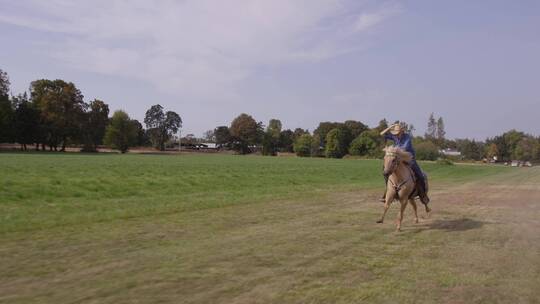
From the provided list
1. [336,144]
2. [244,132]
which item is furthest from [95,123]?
[336,144]

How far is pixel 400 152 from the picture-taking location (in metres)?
12.5

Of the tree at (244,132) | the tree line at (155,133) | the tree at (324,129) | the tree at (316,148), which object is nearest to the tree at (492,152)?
the tree line at (155,133)

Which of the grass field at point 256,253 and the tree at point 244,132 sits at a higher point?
the tree at point 244,132

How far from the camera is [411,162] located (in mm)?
13398

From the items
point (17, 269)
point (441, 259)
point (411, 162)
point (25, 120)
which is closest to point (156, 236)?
point (17, 269)

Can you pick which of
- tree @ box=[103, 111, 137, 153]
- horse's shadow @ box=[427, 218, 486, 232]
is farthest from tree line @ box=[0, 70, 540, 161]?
horse's shadow @ box=[427, 218, 486, 232]

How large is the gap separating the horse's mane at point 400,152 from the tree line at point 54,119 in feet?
312

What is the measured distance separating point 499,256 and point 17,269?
9.06 m

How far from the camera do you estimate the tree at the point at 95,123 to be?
370ft

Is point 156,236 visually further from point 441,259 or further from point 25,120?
point 25,120

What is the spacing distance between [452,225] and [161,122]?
177 metres

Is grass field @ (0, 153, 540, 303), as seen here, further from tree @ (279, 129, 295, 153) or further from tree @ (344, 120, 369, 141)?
tree @ (279, 129, 295, 153)

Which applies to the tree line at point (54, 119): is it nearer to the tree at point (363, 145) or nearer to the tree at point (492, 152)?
the tree at point (363, 145)

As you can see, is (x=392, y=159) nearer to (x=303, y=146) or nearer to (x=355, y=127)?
(x=303, y=146)
